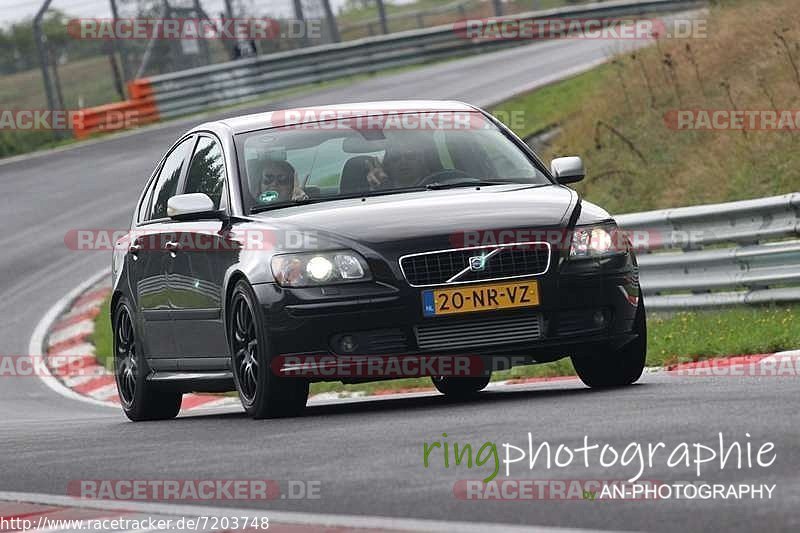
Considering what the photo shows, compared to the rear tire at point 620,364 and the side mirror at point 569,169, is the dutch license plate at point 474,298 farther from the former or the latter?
the side mirror at point 569,169

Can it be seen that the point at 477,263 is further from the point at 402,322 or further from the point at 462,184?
the point at 462,184

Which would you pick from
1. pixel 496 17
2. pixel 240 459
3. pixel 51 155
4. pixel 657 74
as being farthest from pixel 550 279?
pixel 496 17

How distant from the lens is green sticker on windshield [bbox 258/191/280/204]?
Result: 9.75m

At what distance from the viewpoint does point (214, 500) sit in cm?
648

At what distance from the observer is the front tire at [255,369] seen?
8.95m

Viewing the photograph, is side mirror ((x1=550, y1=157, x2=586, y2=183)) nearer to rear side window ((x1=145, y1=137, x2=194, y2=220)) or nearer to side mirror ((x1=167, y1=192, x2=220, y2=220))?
side mirror ((x1=167, y1=192, x2=220, y2=220))

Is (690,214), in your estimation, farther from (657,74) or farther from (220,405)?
(657,74)

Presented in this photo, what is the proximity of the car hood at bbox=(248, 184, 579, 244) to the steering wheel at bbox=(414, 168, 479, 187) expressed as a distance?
0.80 feet

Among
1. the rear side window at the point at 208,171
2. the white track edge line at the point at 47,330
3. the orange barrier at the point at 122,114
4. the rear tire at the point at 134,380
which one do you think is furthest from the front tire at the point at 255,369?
the orange barrier at the point at 122,114

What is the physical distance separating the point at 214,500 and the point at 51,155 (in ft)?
88.4

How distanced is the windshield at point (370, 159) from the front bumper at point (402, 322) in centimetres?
104

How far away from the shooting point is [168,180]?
36.9 ft

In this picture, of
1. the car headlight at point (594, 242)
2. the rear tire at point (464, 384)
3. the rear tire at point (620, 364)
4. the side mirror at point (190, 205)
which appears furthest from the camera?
the rear tire at point (464, 384)

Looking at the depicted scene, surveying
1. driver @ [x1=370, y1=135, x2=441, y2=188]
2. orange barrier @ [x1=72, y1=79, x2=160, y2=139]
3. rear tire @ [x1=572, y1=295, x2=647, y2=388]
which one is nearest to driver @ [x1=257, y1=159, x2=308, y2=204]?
driver @ [x1=370, y1=135, x2=441, y2=188]
